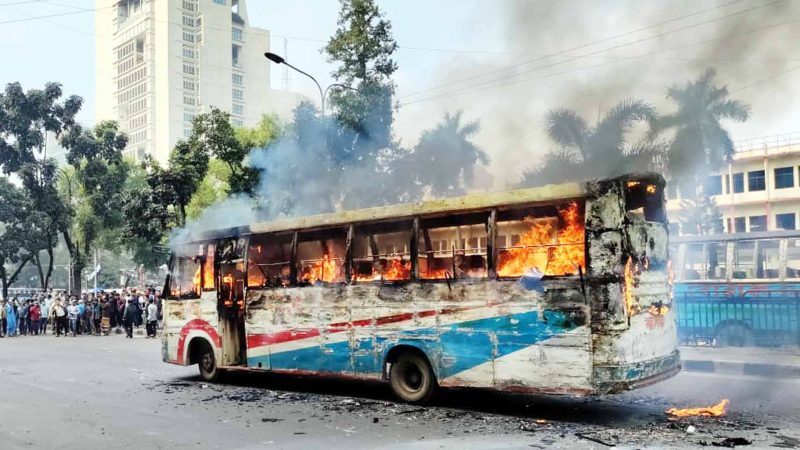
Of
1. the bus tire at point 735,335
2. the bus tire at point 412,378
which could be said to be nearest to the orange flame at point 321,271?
the bus tire at point 412,378

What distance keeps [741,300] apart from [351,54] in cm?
1228

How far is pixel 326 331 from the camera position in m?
10.2

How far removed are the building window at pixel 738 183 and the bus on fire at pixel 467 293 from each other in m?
42.3

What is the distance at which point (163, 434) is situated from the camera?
7727mm

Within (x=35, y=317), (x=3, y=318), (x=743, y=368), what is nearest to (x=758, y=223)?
(x=743, y=368)

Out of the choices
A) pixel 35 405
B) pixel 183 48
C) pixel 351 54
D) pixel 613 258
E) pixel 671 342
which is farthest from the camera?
pixel 183 48

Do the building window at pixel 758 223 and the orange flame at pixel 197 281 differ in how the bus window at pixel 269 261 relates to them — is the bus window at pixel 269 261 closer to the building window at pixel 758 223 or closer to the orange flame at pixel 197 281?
the orange flame at pixel 197 281

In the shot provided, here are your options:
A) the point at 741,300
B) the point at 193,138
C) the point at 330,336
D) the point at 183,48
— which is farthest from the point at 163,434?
the point at 183,48

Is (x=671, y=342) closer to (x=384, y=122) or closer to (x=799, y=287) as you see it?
(x=799, y=287)

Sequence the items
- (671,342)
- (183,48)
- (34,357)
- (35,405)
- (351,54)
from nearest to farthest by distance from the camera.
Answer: (671,342) → (35,405) → (34,357) → (351,54) → (183,48)

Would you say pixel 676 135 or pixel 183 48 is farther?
pixel 183 48

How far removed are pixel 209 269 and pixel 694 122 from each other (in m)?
11.2

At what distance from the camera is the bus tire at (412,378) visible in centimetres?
910

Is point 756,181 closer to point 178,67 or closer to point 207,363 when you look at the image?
point 207,363
